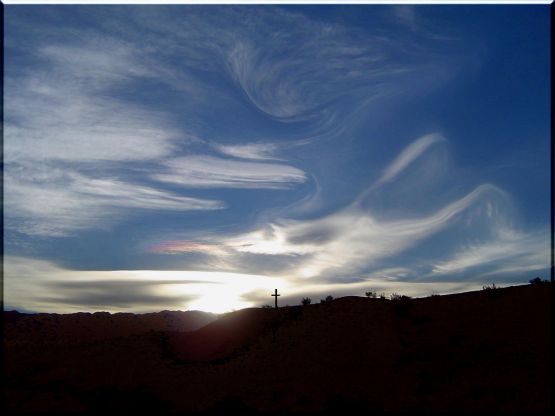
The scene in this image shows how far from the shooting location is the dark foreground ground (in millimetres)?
16750

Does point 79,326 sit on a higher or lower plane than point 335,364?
higher

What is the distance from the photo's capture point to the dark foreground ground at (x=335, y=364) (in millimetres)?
16750

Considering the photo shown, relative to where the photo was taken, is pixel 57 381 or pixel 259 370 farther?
pixel 259 370

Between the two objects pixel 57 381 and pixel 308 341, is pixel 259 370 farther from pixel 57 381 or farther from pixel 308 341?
pixel 57 381

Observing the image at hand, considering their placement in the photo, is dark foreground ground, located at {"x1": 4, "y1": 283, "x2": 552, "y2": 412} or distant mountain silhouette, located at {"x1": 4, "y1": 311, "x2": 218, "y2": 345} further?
Result: distant mountain silhouette, located at {"x1": 4, "y1": 311, "x2": 218, "y2": 345}

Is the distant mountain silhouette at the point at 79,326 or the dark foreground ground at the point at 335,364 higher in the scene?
the distant mountain silhouette at the point at 79,326

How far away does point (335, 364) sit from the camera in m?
21.9

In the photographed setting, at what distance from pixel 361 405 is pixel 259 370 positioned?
25.4 ft

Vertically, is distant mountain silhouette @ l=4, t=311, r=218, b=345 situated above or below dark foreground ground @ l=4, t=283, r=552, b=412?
above

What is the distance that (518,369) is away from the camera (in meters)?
16.9

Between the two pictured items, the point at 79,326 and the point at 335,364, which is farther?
the point at 79,326

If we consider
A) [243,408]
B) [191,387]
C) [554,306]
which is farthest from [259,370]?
[554,306]

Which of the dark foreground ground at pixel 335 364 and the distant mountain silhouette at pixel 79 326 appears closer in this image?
the dark foreground ground at pixel 335 364

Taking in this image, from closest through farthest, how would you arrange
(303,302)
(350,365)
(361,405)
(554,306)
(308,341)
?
(361,405) → (554,306) → (350,365) → (308,341) → (303,302)
